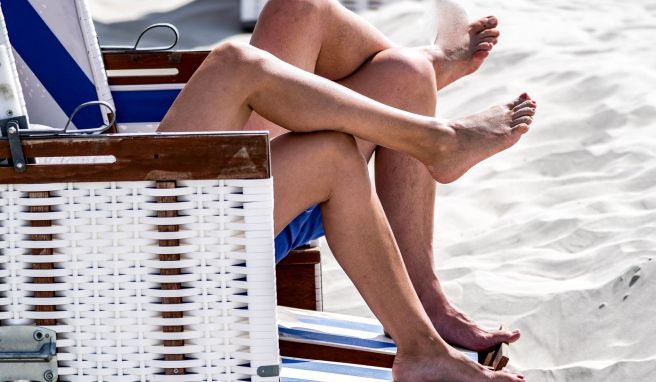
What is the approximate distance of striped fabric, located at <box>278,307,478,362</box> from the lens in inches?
92.4

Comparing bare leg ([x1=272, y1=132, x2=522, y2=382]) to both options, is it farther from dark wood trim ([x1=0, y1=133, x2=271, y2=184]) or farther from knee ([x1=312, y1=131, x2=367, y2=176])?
dark wood trim ([x1=0, y1=133, x2=271, y2=184])

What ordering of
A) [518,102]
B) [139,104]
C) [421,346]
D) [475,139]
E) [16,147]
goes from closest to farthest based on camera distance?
[16,147]
[421,346]
[475,139]
[518,102]
[139,104]

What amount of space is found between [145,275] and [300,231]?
61cm

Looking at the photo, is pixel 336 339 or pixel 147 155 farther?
pixel 336 339

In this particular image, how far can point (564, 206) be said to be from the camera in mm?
3486

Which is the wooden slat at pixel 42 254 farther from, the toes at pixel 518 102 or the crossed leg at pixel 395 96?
the toes at pixel 518 102

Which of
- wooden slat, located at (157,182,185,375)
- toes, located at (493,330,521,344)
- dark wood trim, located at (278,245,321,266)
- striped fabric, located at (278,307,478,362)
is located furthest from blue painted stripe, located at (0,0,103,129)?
toes, located at (493,330,521,344)

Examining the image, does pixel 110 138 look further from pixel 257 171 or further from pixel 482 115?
pixel 482 115

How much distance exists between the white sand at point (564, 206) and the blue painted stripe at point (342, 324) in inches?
15.2

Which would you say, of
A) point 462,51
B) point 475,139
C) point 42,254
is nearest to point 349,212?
point 475,139

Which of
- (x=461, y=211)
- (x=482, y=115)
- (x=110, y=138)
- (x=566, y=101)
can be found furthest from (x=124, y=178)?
(x=566, y=101)

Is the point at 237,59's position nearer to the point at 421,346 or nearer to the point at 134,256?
the point at 134,256

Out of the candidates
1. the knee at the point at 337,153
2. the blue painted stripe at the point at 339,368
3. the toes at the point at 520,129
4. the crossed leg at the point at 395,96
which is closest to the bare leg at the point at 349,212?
the knee at the point at 337,153

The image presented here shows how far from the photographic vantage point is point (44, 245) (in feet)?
5.62
